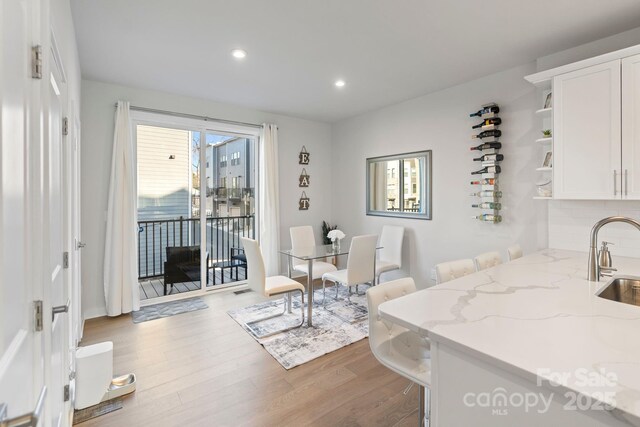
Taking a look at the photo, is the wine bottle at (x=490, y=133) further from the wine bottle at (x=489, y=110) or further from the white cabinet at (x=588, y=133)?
the white cabinet at (x=588, y=133)

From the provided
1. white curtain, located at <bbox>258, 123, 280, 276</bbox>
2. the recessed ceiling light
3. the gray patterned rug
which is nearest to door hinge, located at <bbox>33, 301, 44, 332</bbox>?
the gray patterned rug

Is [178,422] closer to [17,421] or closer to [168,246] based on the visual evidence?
[17,421]

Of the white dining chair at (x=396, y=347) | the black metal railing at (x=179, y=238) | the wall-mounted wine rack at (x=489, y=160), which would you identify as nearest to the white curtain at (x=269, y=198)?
the black metal railing at (x=179, y=238)

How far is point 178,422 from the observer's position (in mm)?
1950

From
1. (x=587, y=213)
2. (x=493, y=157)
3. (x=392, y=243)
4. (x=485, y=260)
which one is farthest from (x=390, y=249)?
(x=587, y=213)

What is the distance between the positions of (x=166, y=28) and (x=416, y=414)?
342cm

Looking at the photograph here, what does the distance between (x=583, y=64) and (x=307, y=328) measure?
340 centimetres

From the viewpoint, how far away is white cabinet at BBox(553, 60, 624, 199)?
237 centimetres

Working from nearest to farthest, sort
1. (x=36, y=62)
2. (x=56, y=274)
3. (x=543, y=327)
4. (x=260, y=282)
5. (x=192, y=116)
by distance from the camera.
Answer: (x=36, y=62), (x=543, y=327), (x=56, y=274), (x=260, y=282), (x=192, y=116)

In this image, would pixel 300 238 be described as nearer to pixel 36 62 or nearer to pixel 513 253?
pixel 513 253

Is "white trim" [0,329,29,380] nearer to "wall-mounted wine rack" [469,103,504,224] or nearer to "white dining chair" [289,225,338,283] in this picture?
"white dining chair" [289,225,338,283]

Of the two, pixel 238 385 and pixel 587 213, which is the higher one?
pixel 587 213

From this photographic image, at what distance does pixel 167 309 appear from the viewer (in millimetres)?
3914

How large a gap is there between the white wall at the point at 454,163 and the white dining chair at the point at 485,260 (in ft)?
3.13
